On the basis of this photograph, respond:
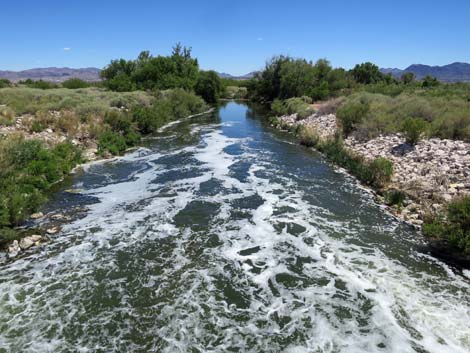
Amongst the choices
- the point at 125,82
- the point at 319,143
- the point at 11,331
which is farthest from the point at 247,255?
the point at 125,82

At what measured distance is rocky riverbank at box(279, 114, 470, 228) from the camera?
485 inches

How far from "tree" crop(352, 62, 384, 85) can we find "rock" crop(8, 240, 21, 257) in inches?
2653

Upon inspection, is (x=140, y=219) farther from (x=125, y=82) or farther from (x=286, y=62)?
(x=286, y=62)

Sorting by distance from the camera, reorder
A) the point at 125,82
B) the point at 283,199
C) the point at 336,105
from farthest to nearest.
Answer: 1. the point at 125,82
2. the point at 336,105
3. the point at 283,199

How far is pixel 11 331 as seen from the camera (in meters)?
6.86

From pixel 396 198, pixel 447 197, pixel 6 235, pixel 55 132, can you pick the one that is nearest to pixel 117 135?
pixel 55 132

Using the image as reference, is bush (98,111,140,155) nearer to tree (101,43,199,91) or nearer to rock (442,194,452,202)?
rock (442,194,452,202)

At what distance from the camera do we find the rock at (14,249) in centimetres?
968

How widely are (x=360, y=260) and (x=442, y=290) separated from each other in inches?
79.7

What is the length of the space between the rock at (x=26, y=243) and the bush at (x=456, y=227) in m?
11.5

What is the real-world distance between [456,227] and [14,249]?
39.9ft

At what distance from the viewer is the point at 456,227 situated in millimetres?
9484

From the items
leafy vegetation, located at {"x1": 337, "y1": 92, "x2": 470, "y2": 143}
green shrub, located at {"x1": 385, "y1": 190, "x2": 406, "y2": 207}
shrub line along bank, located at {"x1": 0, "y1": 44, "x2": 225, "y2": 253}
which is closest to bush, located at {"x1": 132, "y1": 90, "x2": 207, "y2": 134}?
shrub line along bank, located at {"x1": 0, "y1": 44, "x2": 225, "y2": 253}

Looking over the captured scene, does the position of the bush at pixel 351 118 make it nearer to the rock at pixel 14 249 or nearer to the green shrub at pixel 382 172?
the green shrub at pixel 382 172
